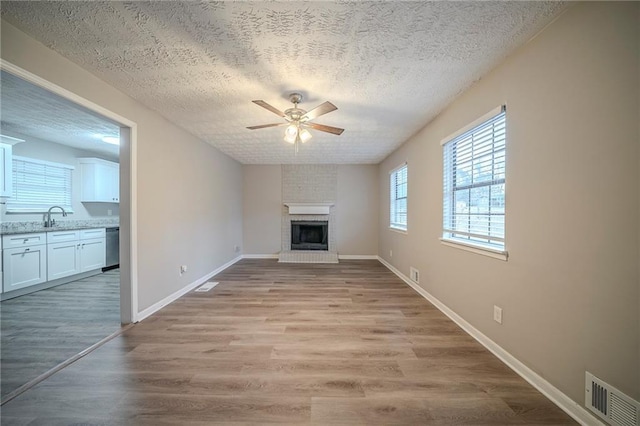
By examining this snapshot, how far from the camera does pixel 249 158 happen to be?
514 cm

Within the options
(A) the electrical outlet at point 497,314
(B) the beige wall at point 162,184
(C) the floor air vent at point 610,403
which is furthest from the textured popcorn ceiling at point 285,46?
(C) the floor air vent at point 610,403

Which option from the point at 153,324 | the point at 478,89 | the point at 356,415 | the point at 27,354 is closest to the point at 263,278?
the point at 153,324

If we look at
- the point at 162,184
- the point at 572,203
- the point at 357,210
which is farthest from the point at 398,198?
the point at 162,184

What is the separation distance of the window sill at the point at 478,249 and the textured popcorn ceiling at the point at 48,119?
149 inches

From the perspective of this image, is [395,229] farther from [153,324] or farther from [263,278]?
[153,324]

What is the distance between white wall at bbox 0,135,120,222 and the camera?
3.62 metres

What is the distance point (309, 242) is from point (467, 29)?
16.7 ft

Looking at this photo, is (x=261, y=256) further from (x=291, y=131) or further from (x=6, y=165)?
(x=6, y=165)

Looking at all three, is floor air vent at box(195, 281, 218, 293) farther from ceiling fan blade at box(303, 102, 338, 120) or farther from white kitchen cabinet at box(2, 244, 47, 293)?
ceiling fan blade at box(303, 102, 338, 120)

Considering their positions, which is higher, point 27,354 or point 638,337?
point 638,337

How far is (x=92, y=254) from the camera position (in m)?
4.15

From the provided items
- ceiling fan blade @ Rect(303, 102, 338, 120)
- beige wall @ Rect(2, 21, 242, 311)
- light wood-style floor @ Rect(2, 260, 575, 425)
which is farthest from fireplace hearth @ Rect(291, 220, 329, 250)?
ceiling fan blade @ Rect(303, 102, 338, 120)

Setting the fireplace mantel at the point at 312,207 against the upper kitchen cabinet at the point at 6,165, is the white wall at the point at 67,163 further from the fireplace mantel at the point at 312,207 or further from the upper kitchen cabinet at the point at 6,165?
the fireplace mantel at the point at 312,207

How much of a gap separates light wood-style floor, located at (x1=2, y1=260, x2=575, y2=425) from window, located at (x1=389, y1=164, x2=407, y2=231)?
1.99 m
